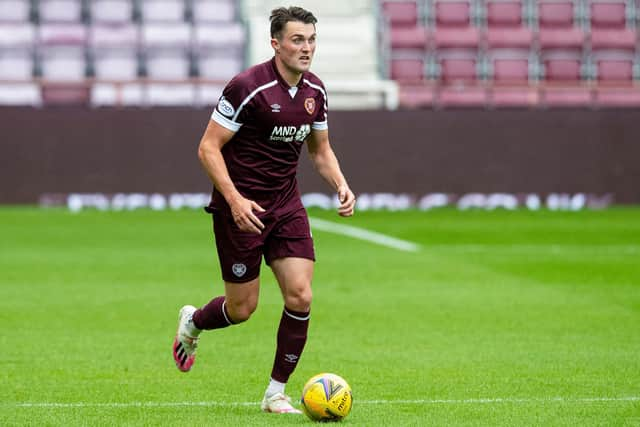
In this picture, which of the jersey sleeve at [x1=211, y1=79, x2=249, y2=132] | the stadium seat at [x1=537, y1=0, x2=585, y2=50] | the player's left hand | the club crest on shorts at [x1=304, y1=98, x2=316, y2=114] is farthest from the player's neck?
the stadium seat at [x1=537, y1=0, x2=585, y2=50]

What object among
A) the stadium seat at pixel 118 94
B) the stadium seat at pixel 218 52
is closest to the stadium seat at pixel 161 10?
the stadium seat at pixel 218 52

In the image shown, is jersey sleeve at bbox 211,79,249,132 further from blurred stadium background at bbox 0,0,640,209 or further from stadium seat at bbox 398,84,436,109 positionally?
stadium seat at bbox 398,84,436,109

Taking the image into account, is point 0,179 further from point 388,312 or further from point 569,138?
point 388,312

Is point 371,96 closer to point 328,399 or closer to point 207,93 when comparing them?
point 207,93

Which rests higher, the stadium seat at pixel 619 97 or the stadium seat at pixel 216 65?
the stadium seat at pixel 216 65

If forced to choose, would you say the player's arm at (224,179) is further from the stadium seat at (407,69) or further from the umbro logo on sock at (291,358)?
the stadium seat at (407,69)

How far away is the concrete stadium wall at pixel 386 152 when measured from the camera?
77.9 ft

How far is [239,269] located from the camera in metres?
7.19

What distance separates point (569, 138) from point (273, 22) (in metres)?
17.9

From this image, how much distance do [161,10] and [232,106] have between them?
70.0 ft

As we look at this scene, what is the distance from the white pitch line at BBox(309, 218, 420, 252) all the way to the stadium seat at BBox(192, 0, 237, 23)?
715 centimetres

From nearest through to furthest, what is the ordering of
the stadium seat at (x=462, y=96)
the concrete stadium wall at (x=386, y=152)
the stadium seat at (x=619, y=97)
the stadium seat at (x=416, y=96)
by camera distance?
1. the concrete stadium wall at (x=386, y=152)
2. the stadium seat at (x=416, y=96)
3. the stadium seat at (x=462, y=96)
4. the stadium seat at (x=619, y=97)

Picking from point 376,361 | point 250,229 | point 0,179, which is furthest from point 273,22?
point 0,179

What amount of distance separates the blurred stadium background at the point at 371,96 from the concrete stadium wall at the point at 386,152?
26 millimetres
